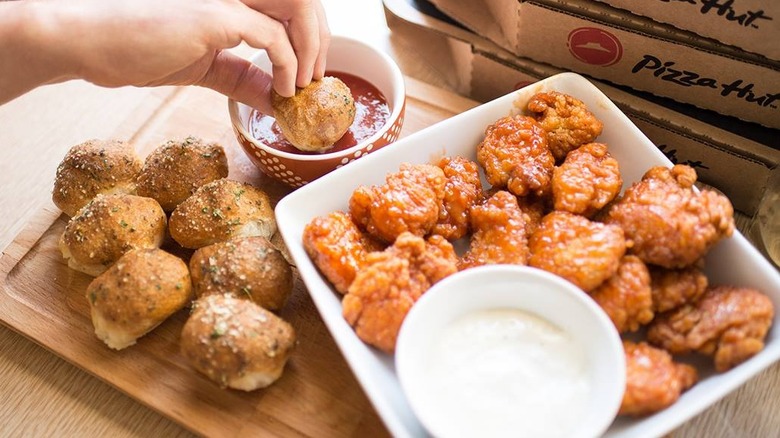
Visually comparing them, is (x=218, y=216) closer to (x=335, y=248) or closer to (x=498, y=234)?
(x=335, y=248)

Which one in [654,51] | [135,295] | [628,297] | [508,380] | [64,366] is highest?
[654,51]

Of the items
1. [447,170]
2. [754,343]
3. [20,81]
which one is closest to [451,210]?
[447,170]

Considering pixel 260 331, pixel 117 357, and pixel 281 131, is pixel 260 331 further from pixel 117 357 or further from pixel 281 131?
pixel 281 131

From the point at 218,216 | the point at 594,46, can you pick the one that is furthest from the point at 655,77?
the point at 218,216

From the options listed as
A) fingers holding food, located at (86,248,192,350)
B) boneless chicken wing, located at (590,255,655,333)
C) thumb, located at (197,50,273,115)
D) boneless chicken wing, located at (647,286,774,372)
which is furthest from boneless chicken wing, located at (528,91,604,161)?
fingers holding food, located at (86,248,192,350)

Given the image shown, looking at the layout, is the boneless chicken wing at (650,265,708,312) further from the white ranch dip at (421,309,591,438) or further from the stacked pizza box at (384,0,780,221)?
the stacked pizza box at (384,0,780,221)
